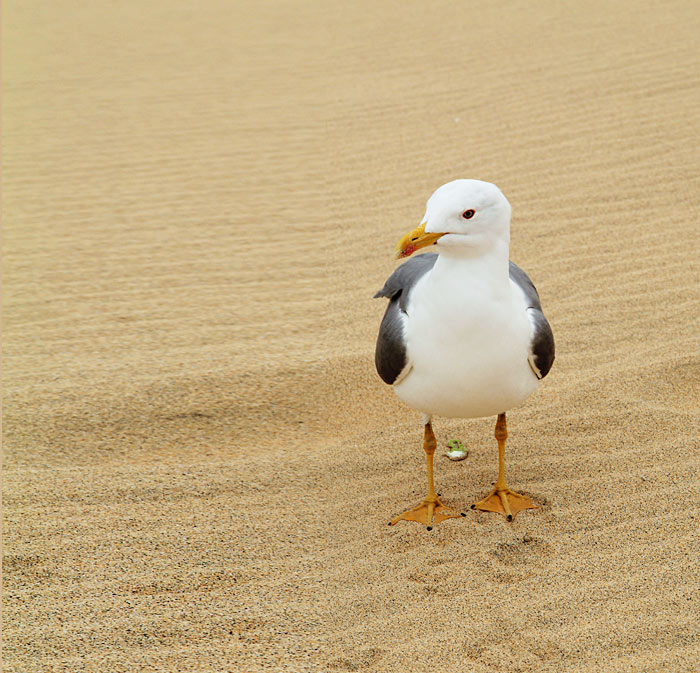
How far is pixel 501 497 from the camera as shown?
336cm

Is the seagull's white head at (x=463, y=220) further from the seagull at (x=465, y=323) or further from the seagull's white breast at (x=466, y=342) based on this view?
the seagull's white breast at (x=466, y=342)

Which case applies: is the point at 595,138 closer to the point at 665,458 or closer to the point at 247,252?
the point at 247,252

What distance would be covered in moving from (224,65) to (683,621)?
26.4 feet

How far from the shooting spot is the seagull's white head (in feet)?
9.11

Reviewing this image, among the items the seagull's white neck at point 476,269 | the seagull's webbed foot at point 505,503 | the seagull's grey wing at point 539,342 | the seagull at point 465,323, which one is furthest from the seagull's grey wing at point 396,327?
the seagull's webbed foot at point 505,503

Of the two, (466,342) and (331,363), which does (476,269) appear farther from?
(331,363)

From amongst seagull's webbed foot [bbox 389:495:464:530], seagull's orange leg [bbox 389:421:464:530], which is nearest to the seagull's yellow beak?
seagull's orange leg [bbox 389:421:464:530]

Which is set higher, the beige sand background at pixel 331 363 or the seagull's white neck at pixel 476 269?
the seagull's white neck at pixel 476 269

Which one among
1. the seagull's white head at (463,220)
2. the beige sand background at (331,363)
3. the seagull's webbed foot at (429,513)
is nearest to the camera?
the seagull's white head at (463,220)

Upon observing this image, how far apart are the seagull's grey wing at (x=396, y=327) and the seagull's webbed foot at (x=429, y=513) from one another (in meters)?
0.54

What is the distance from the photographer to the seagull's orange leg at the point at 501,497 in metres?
3.35

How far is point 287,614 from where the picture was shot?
9.78 feet

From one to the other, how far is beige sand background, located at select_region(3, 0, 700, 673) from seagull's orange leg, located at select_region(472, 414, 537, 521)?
0.06 m

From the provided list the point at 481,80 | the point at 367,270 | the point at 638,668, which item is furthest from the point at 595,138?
the point at 638,668
